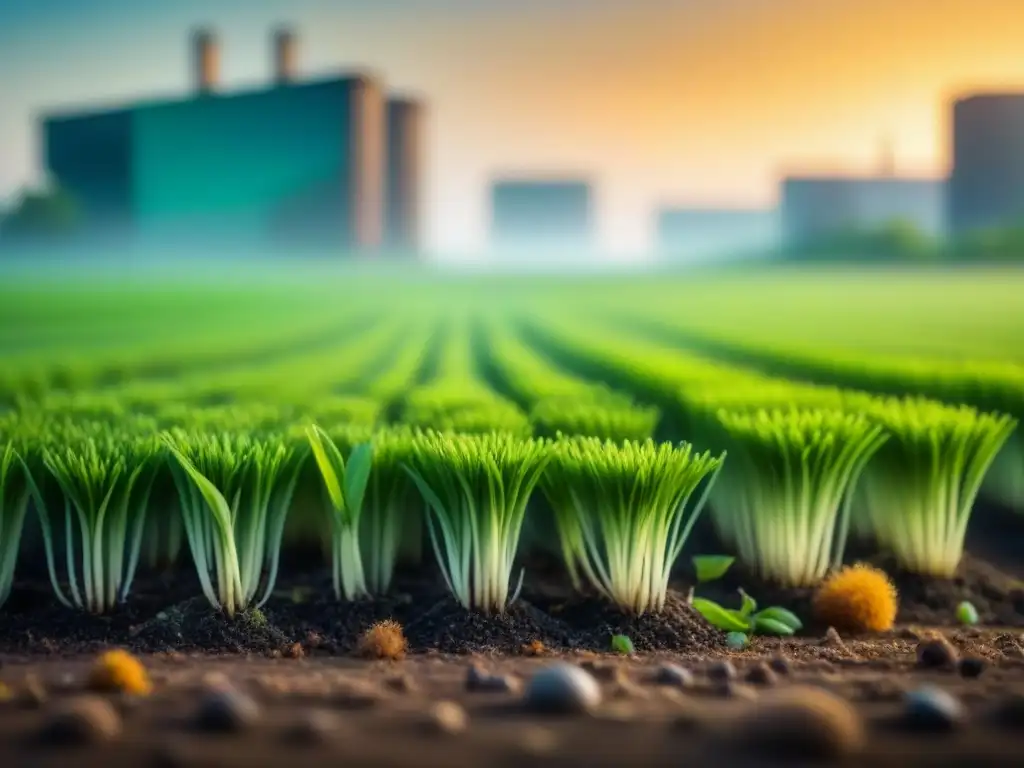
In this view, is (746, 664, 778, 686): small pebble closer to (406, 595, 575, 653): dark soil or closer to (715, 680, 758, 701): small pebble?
(715, 680, 758, 701): small pebble

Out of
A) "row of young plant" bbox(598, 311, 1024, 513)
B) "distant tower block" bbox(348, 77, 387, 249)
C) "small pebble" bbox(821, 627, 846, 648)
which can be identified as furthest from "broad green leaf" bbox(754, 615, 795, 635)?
"distant tower block" bbox(348, 77, 387, 249)

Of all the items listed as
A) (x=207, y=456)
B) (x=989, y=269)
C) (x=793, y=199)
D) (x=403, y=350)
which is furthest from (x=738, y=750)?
(x=403, y=350)

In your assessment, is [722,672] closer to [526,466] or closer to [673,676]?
[673,676]

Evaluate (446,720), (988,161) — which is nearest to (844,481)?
(446,720)

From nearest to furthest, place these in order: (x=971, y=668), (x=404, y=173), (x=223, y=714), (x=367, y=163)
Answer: (x=223, y=714)
(x=971, y=668)
(x=367, y=163)
(x=404, y=173)

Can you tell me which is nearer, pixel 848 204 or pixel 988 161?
pixel 988 161

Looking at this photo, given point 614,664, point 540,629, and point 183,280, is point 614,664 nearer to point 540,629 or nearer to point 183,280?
point 540,629
